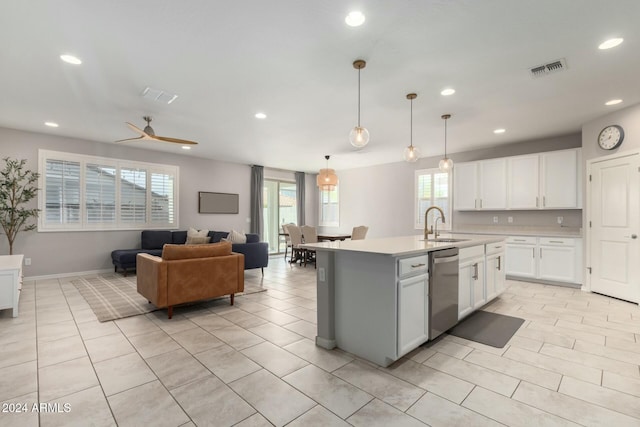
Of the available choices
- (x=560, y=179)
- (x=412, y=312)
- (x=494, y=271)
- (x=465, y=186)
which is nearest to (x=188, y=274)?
(x=412, y=312)

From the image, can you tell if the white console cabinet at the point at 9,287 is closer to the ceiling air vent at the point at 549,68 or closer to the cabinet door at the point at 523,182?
the ceiling air vent at the point at 549,68

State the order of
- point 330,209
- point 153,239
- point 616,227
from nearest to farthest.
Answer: point 616,227
point 153,239
point 330,209

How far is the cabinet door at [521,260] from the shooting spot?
5355 mm

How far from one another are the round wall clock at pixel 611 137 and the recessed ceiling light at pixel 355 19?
4.37m

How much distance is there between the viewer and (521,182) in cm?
560

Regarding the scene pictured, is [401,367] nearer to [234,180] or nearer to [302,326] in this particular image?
[302,326]

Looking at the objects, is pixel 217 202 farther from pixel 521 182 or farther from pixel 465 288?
pixel 521 182

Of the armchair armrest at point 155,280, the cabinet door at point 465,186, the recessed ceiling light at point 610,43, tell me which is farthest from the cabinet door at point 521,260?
the armchair armrest at point 155,280

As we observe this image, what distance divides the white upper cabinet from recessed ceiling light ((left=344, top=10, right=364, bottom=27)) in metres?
4.77

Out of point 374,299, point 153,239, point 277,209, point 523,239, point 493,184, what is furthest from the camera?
point 277,209

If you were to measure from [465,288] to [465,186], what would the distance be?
3721 mm

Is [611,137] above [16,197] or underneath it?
above

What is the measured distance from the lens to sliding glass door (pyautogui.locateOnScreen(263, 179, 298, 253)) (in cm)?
918

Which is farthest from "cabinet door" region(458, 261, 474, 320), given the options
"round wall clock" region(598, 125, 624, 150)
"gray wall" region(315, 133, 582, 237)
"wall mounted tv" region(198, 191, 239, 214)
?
"wall mounted tv" region(198, 191, 239, 214)
